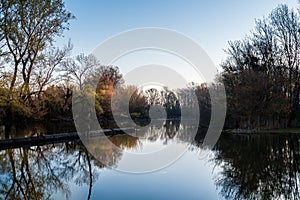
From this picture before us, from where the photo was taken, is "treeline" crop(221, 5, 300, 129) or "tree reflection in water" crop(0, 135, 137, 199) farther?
"treeline" crop(221, 5, 300, 129)

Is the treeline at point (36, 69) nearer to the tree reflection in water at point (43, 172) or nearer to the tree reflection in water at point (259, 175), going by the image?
the tree reflection in water at point (43, 172)

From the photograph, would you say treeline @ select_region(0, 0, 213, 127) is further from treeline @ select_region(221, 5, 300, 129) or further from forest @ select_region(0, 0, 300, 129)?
treeline @ select_region(221, 5, 300, 129)

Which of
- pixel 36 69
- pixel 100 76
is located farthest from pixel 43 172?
pixel 100 76

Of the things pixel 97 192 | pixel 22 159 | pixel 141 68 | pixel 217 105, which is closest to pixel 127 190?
pixel 97 192

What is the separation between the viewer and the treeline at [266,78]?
63.5 feet

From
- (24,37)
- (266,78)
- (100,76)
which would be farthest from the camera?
(100,76)

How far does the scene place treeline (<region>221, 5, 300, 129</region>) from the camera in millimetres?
19359

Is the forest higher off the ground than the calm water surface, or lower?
higher

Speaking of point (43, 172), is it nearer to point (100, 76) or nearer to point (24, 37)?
point (24, 37)

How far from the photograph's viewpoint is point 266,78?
1967 centimetres

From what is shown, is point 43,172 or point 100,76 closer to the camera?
point 43,172

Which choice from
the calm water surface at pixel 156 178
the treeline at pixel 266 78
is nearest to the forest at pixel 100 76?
the treeline at pixel 266 78

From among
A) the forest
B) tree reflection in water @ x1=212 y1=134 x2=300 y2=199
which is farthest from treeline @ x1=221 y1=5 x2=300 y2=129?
tree reflection in water @ x1=212 y1=134 x2=300 y2=199

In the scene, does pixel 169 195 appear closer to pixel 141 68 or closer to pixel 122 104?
pixel 141 68
